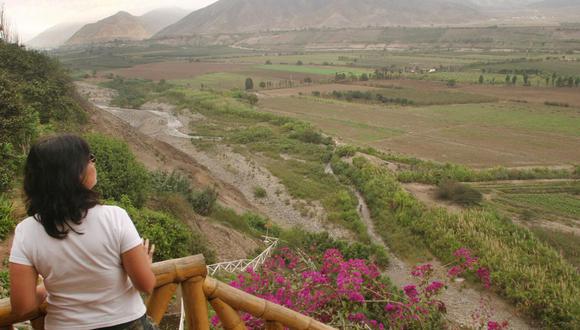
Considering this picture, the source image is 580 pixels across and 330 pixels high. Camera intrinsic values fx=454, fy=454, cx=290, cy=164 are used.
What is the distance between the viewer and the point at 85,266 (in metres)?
2.28

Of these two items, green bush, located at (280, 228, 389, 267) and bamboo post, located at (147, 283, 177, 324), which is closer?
bamboo post, located at (147, 283, 177, 324)

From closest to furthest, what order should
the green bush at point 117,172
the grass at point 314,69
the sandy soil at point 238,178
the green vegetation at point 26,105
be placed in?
the green vegetation at point 26,105, the green bush at point 117,172, the sandy soil at point 238,178, the grass at point 314,69

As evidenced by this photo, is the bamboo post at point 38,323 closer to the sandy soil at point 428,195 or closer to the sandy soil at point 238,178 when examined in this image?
the sandy soil at point 238,178

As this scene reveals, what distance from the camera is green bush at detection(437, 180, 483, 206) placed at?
24.7 m

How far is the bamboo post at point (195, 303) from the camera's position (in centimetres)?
283

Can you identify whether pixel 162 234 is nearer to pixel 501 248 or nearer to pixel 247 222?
pixel 247 222

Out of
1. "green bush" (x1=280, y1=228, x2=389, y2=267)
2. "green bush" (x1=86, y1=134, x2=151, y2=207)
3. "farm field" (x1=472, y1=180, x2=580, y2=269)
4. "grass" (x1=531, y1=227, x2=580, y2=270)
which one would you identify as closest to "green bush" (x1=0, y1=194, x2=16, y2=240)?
"green bush" (x1=86, y1=134, x2=151, y2=207)

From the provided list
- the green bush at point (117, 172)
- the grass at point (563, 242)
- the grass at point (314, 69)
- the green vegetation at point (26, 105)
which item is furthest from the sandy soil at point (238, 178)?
the grass at point (314, 69)

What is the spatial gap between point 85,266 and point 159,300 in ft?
2.36

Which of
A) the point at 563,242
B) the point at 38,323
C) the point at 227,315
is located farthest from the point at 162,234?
the point at 563,242

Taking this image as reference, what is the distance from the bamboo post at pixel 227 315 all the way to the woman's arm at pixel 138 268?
0.67 meters

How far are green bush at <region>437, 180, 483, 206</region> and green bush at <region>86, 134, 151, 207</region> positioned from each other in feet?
56.8

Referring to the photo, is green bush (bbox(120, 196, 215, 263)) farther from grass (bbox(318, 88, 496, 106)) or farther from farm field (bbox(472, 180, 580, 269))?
grass (bbox(318, 88, 496, 106))

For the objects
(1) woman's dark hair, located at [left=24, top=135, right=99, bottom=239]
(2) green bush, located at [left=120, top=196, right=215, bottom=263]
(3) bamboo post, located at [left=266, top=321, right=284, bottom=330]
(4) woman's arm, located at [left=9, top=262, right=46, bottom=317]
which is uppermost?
(1) woman's dark hair, located at [left=24, top=135, right=99, bottom=239]
